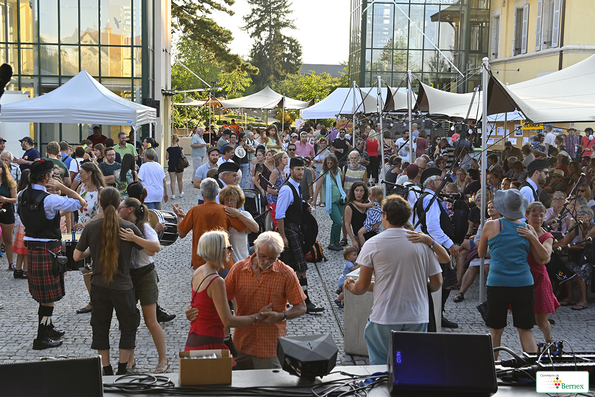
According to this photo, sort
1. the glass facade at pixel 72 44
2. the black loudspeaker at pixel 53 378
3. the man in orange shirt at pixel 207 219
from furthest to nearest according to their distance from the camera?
the glass facade at pixel 72 44 → the man in orange shirt at pixel 207 219 → the black loudspeaker at pixel 53 378

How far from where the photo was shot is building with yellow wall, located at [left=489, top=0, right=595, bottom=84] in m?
26.5

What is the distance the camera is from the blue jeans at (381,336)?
13.8ft

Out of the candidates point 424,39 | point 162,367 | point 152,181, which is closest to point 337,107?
point 152,181

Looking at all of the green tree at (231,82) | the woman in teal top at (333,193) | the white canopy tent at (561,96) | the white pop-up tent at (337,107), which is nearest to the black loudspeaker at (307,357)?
the white canopy tent at (561,96)

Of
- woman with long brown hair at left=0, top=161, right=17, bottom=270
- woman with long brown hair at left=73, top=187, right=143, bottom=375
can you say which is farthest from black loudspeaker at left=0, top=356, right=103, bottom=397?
woman with long brown hair at left=0, top=161, right=17, bottom=270

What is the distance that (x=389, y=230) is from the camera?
4270 mm

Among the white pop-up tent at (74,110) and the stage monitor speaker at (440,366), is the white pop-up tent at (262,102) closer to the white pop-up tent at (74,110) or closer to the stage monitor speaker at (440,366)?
the white pop-up tent at (74,110)

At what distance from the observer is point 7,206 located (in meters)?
9.12

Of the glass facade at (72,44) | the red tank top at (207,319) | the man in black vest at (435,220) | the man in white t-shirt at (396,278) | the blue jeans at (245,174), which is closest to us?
the man in white t-shirt at (396,278)

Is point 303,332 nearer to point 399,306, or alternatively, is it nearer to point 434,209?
point 434,209

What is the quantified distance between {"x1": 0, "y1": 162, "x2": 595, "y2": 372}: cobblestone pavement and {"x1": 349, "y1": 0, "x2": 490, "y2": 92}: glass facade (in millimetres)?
27969

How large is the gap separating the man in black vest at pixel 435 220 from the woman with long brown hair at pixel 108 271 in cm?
318

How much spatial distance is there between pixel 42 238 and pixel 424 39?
31.9 metres

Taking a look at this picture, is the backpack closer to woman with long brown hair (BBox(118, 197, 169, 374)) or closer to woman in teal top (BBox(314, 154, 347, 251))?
woman in teal top (BBox(314, 154, 347, 251))
